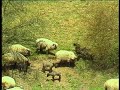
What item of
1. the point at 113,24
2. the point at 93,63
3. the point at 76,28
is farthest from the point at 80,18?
the point at 93,63

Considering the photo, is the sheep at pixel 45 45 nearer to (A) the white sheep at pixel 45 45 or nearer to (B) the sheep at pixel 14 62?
(A) the white sheep at pixel 45 45

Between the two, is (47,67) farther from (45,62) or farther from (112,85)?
(112,85)

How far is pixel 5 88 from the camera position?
46.4 feet

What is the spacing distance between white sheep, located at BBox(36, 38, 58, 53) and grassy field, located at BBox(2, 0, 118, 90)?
30cm

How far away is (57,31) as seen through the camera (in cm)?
2130

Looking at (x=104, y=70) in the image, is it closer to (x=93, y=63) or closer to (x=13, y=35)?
(x=93, y=63)

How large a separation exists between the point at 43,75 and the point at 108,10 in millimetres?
5972

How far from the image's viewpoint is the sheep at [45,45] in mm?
19062

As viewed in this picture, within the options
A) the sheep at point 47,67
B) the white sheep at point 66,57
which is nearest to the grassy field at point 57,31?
the sheep at point 47,67

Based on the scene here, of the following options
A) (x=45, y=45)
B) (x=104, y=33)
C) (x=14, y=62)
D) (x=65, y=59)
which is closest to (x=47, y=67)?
(x=65, y=59)

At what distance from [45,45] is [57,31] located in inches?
93.9

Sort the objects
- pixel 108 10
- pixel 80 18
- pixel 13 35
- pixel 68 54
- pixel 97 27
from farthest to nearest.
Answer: pixel 80 18
pixel 108 10
pixel 97 27
pixel 68 54
pixel 13 35

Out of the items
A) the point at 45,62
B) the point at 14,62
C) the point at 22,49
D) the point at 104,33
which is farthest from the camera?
the point at 104,33

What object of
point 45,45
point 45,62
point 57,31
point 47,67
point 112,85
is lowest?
point 112,85
